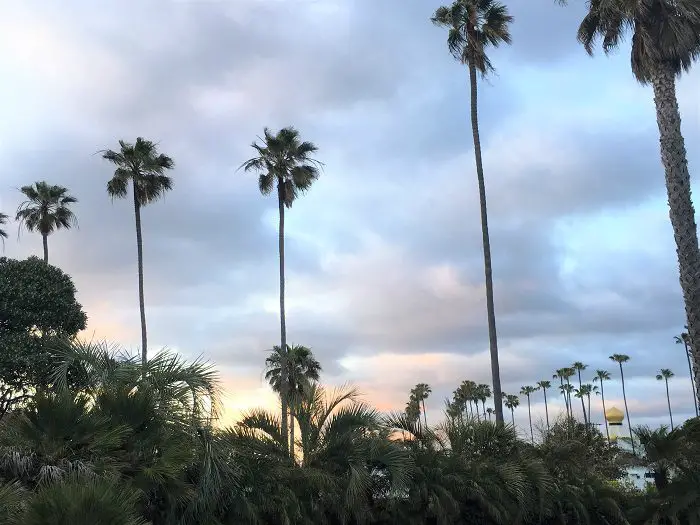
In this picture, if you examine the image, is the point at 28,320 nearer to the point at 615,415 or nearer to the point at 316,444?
the point at 316,444

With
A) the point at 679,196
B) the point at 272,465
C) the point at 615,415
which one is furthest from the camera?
the point at 615,415

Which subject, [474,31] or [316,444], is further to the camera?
[474,31]

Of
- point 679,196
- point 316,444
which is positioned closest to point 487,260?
point 679,196

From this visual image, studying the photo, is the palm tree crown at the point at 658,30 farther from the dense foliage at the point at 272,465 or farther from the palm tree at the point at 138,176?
the palm tree at the point at 138,176

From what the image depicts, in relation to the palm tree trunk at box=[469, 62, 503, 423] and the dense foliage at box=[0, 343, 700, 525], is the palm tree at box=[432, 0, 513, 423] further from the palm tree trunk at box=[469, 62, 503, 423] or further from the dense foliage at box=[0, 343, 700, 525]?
the dense foliage at box=[0, 343, 700, 525]

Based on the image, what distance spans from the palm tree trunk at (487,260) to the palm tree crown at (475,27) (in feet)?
1.67

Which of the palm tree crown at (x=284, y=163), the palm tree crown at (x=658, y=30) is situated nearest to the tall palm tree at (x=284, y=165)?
the palm tree crown at (x=284, y=163)

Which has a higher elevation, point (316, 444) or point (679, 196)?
point (679, 196)

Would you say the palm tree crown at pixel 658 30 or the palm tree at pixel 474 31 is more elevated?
the palm tree at pixel 474 31

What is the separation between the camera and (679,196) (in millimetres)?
19312

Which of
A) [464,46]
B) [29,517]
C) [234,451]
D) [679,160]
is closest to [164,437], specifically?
[234,451]

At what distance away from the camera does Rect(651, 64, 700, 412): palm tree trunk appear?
1861 cm

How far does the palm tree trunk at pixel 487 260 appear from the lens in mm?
26047

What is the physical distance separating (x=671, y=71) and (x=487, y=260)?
960cm
